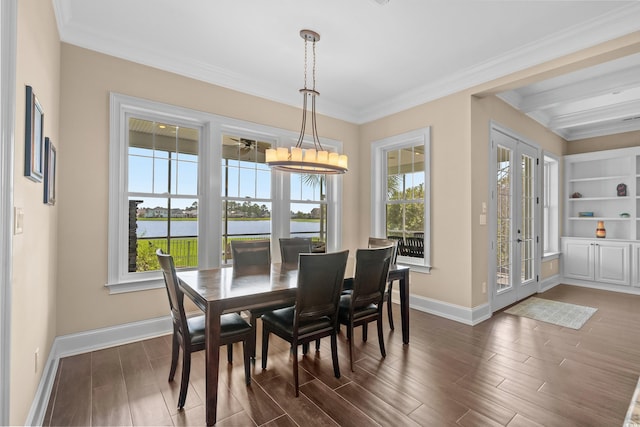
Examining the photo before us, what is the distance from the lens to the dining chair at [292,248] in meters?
3.61

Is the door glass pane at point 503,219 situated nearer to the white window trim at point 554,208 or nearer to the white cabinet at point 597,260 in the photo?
the white window trim at point 554,208

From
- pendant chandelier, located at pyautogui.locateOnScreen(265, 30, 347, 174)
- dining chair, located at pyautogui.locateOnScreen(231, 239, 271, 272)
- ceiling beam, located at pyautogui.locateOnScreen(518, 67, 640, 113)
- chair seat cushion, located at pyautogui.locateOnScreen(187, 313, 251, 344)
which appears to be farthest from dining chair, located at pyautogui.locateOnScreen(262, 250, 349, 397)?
ceiling beam, located at pyautogui.locateOnScreen(518, 67, 640, 113)

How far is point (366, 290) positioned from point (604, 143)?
20.7ft

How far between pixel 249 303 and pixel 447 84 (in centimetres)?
360

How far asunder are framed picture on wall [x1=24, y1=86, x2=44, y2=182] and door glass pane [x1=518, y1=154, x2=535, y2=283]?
18.3ft

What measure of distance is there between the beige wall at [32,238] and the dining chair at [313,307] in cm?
146

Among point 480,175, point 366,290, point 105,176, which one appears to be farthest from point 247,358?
point 480,175

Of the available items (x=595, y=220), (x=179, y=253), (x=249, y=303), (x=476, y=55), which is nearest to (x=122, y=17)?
(x=179, y=253)

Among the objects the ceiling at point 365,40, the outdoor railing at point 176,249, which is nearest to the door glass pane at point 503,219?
the ceiling at point 365,40

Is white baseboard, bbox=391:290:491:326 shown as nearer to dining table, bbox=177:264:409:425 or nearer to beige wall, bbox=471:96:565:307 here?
beige wall, bbox=471:96:565:307

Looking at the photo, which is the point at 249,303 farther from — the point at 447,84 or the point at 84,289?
the point at 447,84

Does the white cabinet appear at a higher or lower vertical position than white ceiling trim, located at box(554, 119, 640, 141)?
lower

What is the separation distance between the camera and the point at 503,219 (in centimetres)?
442

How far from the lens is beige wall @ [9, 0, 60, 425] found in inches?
59.9
